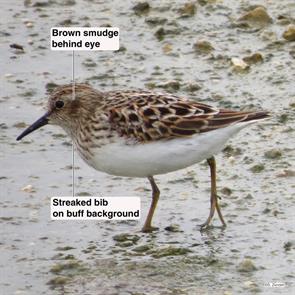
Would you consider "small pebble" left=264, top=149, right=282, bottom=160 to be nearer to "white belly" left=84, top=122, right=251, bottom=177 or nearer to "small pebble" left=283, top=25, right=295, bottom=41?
"white belly" left=84, top=122, right=251, bottom=177

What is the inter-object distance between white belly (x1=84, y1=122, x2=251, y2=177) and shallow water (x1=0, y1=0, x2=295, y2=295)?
1.92 ft

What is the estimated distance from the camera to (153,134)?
9703 mm

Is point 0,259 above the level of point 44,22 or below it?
below

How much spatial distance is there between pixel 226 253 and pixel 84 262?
1062mm

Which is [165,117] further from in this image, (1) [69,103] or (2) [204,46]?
(2) [204,46]

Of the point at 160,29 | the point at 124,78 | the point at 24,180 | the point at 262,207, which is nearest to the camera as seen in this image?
the point at 262,207

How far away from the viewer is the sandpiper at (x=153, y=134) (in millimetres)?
9672

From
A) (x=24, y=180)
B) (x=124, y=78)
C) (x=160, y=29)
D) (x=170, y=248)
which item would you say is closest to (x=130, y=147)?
(x=170, y=248)

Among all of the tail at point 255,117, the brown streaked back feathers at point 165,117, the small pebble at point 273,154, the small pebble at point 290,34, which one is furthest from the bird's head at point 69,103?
the small pebble at point 290,34

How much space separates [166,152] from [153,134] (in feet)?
0.56

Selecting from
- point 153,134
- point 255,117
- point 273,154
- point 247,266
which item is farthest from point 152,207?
point 273,154

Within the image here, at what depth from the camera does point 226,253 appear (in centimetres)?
949

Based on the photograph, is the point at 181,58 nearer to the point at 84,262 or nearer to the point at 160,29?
the point at 160,29

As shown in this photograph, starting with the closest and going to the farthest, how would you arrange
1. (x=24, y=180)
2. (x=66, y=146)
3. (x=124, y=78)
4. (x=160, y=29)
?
(x=24, y=180), (x=66, y=146), (x=124, y=78), (x=160, y=29)
